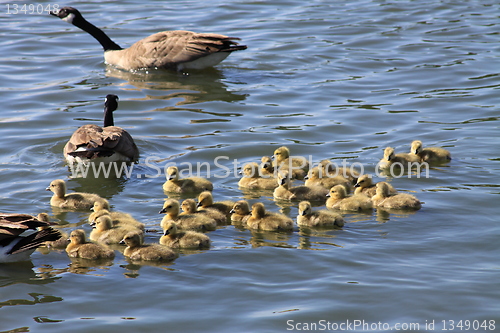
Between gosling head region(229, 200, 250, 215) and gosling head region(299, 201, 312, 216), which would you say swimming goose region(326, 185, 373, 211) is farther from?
gosling head region(229, 200, 250, 215)

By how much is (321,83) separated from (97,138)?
6467 millimetres

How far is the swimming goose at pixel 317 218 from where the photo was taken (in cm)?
874

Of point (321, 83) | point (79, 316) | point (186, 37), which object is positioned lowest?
point (79, 316)

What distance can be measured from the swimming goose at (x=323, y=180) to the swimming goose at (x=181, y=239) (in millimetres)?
2662

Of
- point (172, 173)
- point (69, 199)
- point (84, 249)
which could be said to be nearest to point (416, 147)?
point (172, 173)

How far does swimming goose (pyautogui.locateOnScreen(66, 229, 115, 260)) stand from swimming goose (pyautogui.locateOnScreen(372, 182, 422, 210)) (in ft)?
11.9

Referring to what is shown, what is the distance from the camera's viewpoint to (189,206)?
9.18 m

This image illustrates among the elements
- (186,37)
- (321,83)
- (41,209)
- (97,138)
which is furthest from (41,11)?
(41,209)

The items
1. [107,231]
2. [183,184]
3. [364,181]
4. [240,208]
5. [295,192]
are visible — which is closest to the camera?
[107,231]

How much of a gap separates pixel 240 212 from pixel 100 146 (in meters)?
3.09

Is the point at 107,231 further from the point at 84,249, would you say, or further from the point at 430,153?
the point at 430,153

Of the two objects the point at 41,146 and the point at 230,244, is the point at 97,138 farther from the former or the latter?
the point at 230,244

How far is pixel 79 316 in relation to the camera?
6.77 metres

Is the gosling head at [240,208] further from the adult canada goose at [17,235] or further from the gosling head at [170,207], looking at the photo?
the adult canada goose at [17,235]
